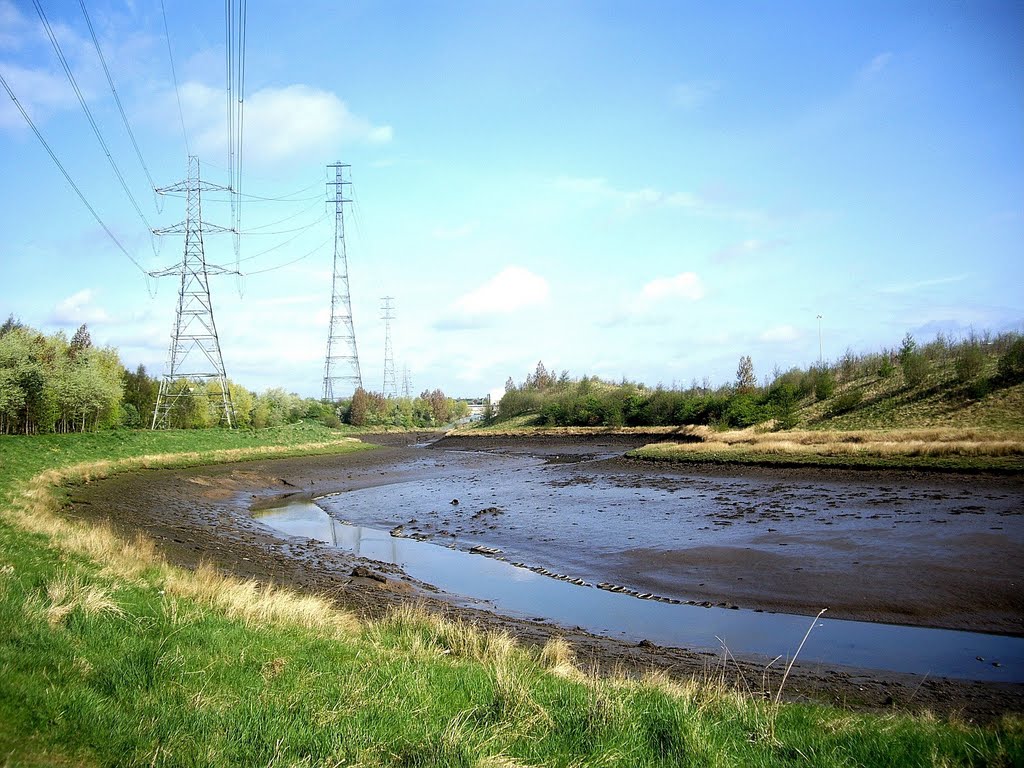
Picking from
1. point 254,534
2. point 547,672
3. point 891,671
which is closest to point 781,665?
point 891,671

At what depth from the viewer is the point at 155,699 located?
17.0 feet

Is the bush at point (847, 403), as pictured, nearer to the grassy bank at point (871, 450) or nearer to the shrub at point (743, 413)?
the grassy bank at point (871, 450)

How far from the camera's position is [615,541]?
20406mm

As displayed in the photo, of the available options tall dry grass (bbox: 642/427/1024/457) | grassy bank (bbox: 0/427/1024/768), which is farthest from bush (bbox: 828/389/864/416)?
grassy bank (bbox: 0/427/1024/768)

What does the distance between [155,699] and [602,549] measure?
15601 millimetres

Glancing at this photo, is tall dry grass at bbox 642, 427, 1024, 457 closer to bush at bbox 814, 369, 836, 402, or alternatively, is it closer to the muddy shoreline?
the muddy shoreline

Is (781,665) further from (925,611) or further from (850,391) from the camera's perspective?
(850,391)

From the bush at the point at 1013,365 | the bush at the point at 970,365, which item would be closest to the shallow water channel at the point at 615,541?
the bush at the point at 970,365

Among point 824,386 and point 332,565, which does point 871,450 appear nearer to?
point 824,386

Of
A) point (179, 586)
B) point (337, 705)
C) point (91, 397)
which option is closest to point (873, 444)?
point (179, 586)

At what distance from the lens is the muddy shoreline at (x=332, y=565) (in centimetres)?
833

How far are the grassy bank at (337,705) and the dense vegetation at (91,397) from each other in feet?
137

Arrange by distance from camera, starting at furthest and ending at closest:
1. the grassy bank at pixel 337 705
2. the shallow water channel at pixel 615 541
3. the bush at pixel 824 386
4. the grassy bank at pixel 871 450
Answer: the bush at pixel 824 386, the grassy bank at pixel 871 450, the shallow water channel at pixel 615 541, the grassy bank at pixel 337 705

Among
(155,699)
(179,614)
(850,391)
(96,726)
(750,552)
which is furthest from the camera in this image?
(850,391)
